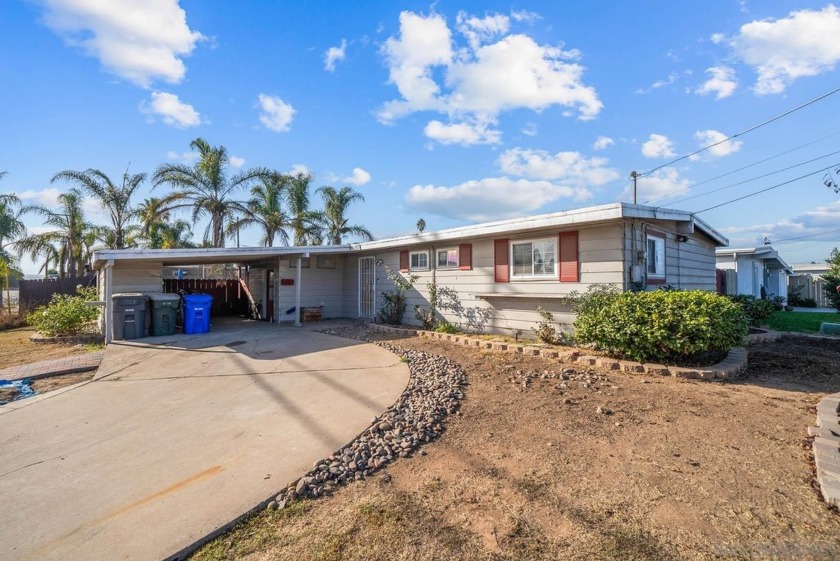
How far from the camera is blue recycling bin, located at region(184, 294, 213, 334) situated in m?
10.4

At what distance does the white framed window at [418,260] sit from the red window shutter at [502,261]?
2.37 metres

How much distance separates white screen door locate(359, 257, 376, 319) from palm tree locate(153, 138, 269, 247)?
932 cm

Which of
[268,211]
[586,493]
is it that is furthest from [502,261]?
[268,211]

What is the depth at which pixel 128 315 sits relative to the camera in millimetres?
9195

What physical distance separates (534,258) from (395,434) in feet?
18.6

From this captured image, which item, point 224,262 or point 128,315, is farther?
point 224,262

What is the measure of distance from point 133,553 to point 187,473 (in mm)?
937

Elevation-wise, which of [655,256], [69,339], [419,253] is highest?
[419,253]

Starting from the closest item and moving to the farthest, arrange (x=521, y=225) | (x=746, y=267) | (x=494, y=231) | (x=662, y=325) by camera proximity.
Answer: (x=662, y=325)
(x=521, y=225)
(x=494, y=231)
(x=746, y=267)

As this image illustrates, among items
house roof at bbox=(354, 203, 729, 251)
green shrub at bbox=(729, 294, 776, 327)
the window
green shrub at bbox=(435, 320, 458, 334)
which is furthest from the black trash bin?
green shrub at bbox=(729, 294, 776, 327)

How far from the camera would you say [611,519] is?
2381mm

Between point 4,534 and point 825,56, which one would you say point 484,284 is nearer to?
point 4,534

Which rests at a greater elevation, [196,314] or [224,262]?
[224,262]

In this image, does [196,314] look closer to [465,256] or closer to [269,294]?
[269,294]
